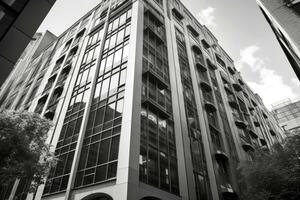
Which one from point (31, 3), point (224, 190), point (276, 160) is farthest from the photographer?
point (224, 190)

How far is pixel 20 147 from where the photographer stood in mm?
13625

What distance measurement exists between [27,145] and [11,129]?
136 cm

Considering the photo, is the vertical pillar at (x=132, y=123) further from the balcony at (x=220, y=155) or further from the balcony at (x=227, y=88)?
the balcony at (x=227, y=88)

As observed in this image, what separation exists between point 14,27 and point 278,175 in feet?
66.8

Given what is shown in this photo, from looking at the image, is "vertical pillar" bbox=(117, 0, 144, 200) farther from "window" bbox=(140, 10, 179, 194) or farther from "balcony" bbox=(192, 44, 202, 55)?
"balcony" bbox=(192, 44, 202, 55)

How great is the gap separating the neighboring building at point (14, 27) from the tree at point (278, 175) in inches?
738

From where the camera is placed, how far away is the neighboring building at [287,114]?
69494mm

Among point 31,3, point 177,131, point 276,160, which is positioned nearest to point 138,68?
point 177,131

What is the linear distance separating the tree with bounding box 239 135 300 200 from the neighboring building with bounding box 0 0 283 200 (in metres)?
3.74

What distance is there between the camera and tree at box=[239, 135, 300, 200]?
55.9 ft

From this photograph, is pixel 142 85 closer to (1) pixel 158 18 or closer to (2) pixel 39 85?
(1) pixel 158 18

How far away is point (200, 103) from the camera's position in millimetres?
27969

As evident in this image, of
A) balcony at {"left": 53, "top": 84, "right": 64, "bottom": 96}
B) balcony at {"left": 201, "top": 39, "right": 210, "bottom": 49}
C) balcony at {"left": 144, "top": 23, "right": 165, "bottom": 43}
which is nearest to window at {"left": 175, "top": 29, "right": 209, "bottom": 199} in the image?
balcony at {"left": 144, "top": 23, "right": 165, "bottom": 43}

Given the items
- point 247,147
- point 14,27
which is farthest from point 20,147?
point 247,147
